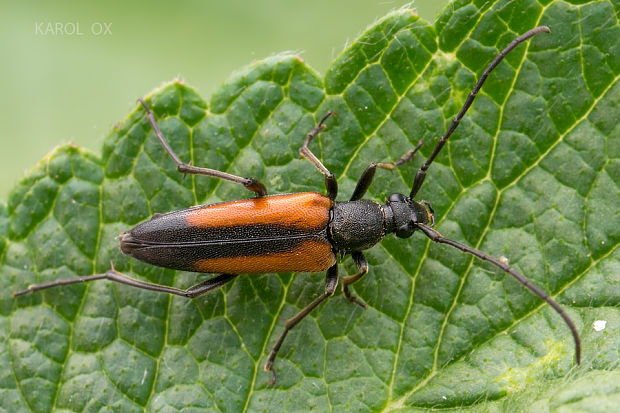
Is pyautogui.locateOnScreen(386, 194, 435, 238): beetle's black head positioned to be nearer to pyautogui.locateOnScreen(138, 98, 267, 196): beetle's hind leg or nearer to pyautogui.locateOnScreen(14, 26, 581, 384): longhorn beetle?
pyautogui.locateOnScreen(14, 26, 581, 384): longhorn beetle

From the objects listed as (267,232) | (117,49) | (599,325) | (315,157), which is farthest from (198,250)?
(117,49)

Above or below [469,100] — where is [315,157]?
below

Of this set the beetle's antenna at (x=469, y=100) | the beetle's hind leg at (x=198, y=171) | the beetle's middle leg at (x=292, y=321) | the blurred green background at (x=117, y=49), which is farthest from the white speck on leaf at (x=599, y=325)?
the blurred green background at (x=117, y=49)

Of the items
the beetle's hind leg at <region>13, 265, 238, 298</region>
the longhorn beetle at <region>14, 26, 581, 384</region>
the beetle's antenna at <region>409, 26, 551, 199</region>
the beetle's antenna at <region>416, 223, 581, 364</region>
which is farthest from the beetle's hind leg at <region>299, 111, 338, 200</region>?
the beetle's hind leg at <region>13, 265, 238, 298</region>

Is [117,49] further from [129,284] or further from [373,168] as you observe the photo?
[373,168]

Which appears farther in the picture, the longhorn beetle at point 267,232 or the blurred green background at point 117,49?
the blurred green background at point 117,49

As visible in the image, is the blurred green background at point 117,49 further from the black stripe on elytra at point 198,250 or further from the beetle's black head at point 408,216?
the beetle's black head at point 408,216
